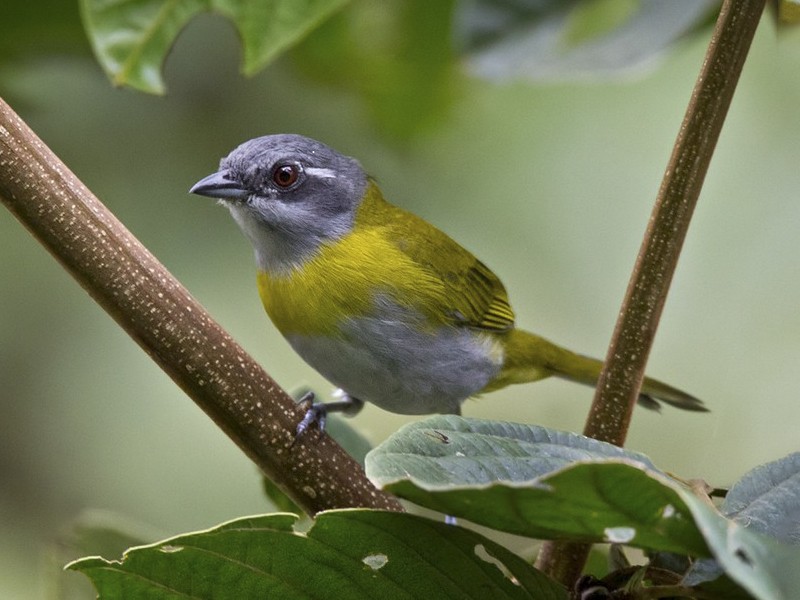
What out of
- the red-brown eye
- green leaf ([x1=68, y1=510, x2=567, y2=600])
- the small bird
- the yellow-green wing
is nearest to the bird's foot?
the small bird

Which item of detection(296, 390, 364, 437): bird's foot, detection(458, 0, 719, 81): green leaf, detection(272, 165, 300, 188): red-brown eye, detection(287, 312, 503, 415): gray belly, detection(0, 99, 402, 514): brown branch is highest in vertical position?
detection(458, 0, 719, 81): green leaf

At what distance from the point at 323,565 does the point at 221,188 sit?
1506 millimetres

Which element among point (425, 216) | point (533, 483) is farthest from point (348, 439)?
point (425, 216)

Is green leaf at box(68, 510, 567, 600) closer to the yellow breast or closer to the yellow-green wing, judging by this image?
the yellow breast

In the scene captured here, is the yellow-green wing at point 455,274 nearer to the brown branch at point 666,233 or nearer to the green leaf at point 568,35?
the green leaf at point 568,35

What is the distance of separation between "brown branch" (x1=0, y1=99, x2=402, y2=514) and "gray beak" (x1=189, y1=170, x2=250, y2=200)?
1145 mm

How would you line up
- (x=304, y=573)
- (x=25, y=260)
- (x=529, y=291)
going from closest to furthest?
(x=304, y=573) < (x=25, y=260) < (x=529, y=291)

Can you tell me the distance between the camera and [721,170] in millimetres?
4801

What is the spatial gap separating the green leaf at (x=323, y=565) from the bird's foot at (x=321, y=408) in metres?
0.21

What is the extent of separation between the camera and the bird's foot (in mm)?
1682

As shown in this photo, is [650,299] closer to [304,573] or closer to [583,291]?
[304,573]

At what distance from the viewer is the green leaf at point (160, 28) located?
239cm

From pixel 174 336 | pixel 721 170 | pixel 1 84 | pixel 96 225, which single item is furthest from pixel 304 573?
pixel 721 170

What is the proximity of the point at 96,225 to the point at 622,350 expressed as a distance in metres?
0.86
